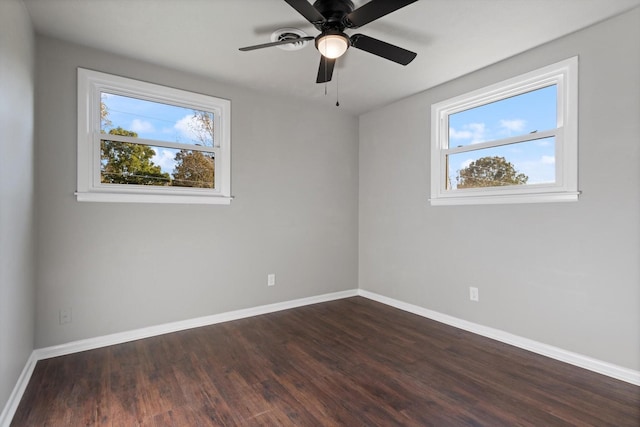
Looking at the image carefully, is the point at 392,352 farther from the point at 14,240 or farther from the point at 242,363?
the point at 14,240

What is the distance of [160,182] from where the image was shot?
308cm

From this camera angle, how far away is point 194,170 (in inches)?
129

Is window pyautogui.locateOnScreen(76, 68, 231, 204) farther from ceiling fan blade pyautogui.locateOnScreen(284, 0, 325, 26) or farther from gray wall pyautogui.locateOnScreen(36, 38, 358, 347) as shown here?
ceiling fan blade pyautogui.locateOnScreen(284, 0, 325, 26)

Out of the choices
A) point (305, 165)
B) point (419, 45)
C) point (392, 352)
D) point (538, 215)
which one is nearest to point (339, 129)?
point (305, 165)

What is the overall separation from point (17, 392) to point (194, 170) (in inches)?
81.9

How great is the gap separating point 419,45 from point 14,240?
3.09 meters

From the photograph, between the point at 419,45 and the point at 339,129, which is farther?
the point at 339,129

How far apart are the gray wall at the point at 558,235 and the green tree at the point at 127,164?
2669 millimetres

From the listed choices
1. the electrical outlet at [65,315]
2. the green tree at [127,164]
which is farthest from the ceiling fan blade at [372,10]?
the electrical outlet at [65,315]

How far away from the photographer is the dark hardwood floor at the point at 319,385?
5.91 feet

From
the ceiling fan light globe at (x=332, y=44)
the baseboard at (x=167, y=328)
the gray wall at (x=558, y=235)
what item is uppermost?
the ceiling fan light globe at (x=332, y=44)

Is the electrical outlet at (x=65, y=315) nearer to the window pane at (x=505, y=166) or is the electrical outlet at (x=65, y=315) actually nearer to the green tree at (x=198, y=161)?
the green tree at (x=198, y=161)

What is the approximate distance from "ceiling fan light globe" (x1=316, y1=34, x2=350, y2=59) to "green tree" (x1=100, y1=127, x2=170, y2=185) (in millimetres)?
1906

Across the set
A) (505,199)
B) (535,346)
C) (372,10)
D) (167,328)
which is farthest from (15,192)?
(535,346)
